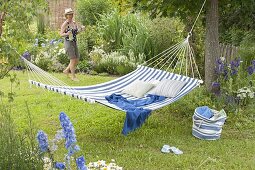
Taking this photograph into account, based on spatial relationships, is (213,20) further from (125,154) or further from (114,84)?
(125,154)

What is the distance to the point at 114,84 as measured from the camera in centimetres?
538

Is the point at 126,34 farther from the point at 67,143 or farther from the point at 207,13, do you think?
the point at 67,143

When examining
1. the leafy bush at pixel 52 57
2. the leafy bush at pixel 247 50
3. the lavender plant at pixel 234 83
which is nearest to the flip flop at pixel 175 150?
the lavender plant at pixel 234 83

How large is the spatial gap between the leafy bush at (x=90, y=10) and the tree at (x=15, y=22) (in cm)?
779

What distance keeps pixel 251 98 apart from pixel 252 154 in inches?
46.4

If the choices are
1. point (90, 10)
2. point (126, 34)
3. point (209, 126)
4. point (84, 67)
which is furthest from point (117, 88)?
point (90, 10)

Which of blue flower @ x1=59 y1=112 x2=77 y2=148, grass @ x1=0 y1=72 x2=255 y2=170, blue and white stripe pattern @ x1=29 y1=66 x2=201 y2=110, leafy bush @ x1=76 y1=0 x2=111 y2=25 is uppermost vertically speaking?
leafy bush @ x1=76 y1=0 x2=111 y2=25

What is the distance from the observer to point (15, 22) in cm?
307

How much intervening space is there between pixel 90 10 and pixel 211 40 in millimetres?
5723

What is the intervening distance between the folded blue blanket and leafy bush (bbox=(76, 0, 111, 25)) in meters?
6.04

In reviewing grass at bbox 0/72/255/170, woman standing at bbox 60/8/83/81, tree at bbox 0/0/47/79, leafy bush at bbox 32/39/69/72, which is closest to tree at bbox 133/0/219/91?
grass at bbox 0/72/255/170

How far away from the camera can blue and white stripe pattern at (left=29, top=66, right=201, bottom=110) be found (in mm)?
4406

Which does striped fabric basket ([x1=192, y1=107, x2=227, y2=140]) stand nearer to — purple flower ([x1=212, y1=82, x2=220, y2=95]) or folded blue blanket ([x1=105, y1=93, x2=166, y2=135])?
folded blue blanket ([x1=105, y1=93, x2=166, y2=135])

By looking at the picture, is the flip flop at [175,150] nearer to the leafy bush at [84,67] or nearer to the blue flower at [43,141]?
the blue flower at [43,141]
